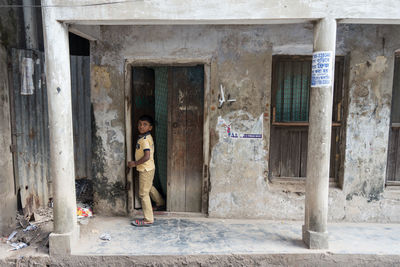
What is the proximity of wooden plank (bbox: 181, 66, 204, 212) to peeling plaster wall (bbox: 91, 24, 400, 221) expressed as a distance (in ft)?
0.86

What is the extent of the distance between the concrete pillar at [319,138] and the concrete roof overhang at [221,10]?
0.67 ft

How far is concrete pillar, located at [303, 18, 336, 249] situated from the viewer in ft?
11.3

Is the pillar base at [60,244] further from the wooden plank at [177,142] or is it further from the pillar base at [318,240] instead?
the pillar base at [318,240]

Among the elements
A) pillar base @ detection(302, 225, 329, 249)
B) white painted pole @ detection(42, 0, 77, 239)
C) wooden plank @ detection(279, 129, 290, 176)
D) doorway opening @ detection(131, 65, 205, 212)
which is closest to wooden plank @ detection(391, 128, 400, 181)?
wooden plank @ detection(279, 129, 290, 176)

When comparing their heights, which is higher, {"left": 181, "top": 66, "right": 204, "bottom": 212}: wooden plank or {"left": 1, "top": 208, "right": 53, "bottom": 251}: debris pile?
{"left": 181, "top": 66, "right": 204, "bottom": 212}: wooden plank

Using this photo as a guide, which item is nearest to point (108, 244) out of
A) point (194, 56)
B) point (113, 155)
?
point (113, 155)

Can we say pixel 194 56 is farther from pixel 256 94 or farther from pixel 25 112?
pixel 25 112

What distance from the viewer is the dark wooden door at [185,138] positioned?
4.68 m

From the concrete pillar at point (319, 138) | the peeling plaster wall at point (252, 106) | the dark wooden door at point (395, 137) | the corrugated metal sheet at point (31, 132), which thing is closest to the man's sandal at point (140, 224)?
the peeling plaster wall at point (252, 106)

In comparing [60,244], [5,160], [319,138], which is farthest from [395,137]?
[5,160]

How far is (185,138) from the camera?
4.76 m

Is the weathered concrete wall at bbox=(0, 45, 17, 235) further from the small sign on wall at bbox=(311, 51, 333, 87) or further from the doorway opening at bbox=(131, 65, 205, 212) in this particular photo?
the small sign on wall at bbox=(311, 51, 333, 87)

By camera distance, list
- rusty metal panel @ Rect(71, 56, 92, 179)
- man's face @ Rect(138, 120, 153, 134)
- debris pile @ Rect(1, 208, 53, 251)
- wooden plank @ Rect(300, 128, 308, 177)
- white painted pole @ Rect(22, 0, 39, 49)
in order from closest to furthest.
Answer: debris pile @ Rect(1, 208, 53, 251) < man's face @ Rect(138, 120, 153, 134) < white painted pole @ Rect(22, 0, 39, 49) < wooden plank @ Rect(300, 128, 308, 177) < rusty metal panel @ Rect(71, 56, 92, 179)

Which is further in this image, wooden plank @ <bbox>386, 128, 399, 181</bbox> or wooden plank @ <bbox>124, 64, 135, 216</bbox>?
wooden plank @ <bbox>386, 128, 399, 181</bbox>
